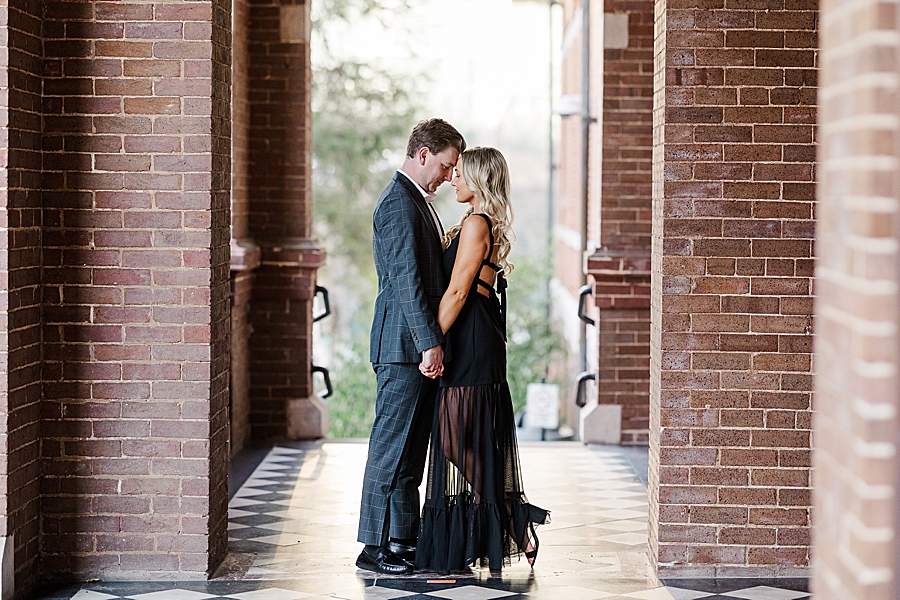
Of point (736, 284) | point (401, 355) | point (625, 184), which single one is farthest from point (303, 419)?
point (736, 284)

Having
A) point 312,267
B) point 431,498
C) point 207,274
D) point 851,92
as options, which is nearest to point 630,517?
point 431,498

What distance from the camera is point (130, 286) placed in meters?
4.96

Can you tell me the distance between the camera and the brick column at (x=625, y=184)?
8.36 m

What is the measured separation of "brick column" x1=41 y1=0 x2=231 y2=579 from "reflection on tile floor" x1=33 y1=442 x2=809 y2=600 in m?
0.31

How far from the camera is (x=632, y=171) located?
840 cm

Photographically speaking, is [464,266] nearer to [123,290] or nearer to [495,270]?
[495,270]

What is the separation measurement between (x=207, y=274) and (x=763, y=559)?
9.28 ft

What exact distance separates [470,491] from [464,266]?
1027mm

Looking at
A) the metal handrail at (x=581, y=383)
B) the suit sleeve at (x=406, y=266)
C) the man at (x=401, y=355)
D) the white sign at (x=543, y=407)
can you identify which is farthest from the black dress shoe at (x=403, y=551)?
the white sign at (x=543, y=407)

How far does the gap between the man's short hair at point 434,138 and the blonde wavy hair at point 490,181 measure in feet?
0.46

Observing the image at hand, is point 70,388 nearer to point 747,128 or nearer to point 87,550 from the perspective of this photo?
point 87,550

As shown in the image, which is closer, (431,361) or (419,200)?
(431,361)

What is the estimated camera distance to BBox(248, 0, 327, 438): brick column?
27.8 feet

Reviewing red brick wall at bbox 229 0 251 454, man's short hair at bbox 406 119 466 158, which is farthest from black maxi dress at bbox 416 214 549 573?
red brick wall at bbox 229 0 251 454
